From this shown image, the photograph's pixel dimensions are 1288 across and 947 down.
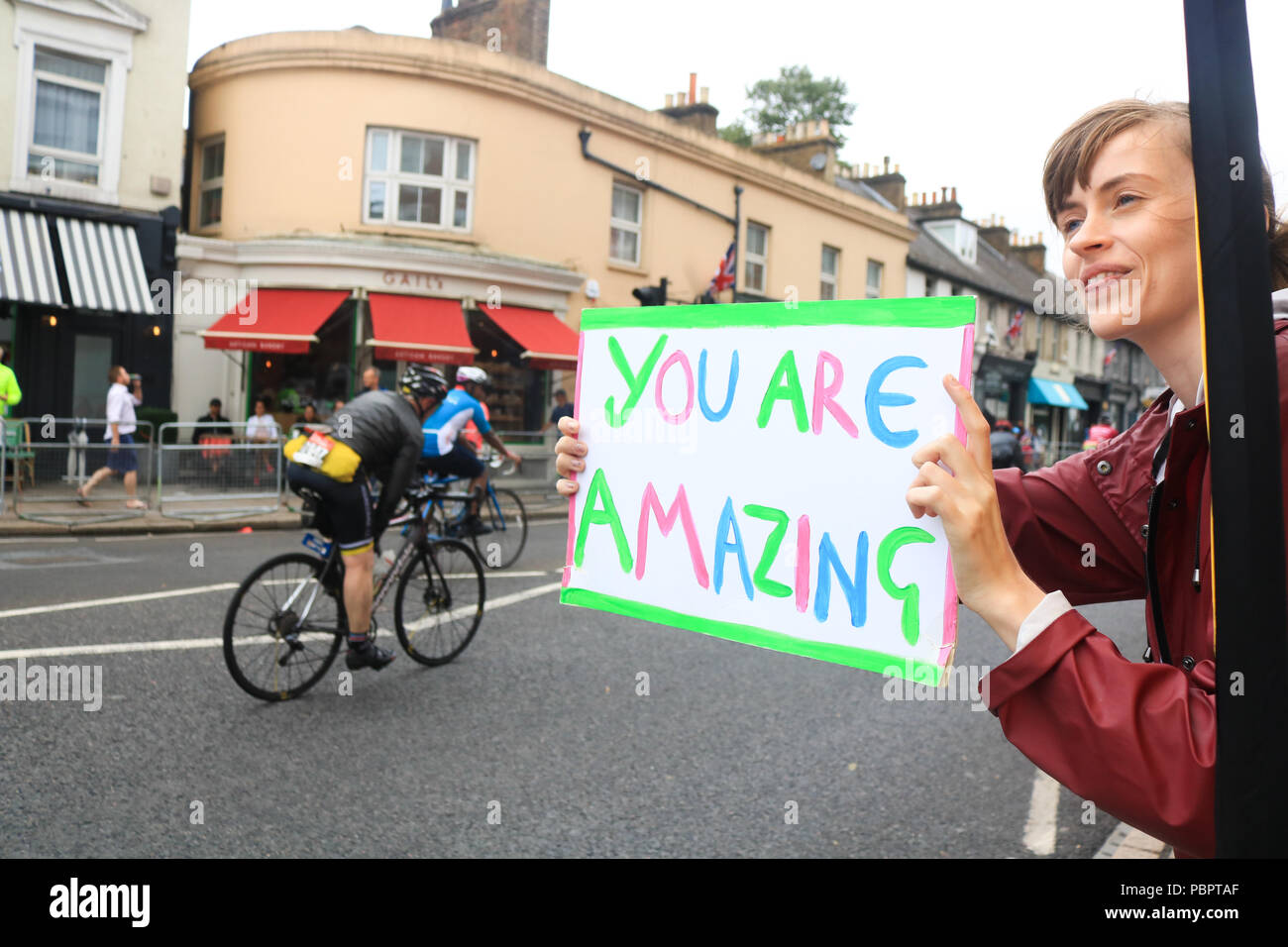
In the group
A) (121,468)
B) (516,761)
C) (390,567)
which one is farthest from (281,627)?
(121,468)

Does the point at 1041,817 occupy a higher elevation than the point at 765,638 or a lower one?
lower

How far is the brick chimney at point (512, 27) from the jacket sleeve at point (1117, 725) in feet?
65.1

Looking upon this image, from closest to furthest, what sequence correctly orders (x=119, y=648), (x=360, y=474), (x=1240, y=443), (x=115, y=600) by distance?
(x=1240, y=443) → (x=360, y=474) → (x=119, y=648) → (x=115, y=600)

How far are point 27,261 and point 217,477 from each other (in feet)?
20.0

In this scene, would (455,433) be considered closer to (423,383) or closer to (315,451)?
(423,383)

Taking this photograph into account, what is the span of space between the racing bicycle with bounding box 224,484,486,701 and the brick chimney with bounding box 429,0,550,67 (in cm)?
1546

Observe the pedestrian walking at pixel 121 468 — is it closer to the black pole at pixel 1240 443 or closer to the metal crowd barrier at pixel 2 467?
the metal crowd barrier at pixel 2 467

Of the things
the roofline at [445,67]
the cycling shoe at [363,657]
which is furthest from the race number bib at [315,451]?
the roofline at [445,67]

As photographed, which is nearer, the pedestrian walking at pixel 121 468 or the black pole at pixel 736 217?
the pedestrian walking at pixel 121 468

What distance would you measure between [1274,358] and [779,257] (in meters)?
24.4

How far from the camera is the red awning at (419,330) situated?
662 inches

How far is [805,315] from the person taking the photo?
1646 mm

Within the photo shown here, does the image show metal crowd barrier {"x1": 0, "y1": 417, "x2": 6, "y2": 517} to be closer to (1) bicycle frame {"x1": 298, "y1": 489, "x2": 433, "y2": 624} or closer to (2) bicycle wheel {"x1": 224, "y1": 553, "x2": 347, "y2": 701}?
(1) bicycle frame {"x1": 298, "y1": 489, "x2": 433, "y2": 624}

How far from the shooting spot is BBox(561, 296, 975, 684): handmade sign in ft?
4.74
